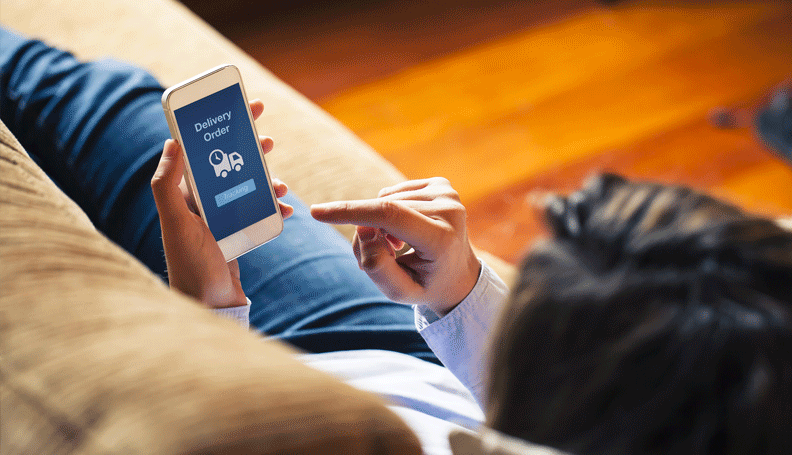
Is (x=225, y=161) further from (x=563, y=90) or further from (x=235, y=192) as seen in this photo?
(x=563, y=90)

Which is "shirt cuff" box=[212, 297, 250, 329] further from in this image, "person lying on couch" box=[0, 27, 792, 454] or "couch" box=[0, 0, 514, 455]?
"couch" box=[0, 0, 514, 455]

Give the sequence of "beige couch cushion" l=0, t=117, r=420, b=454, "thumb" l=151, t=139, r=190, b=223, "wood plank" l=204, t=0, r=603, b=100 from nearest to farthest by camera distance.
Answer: "beige couch cushion" l=0, t=117, r=420, b=454 < "thumb" l=151, t=139, r=190, b=223 < "wood plank" l=204, t=0, r=603, b=100

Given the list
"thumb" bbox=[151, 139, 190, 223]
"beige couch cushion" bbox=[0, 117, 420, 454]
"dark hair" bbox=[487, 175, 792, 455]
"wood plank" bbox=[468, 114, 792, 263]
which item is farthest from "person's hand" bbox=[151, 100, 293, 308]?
"wood plank" bbox=[468, 114, 792, 263]

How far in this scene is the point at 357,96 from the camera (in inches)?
77.0

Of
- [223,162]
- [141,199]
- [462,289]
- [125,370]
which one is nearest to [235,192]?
[223,162]

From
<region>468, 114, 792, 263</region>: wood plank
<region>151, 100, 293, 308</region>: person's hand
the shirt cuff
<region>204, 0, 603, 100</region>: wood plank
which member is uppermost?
<region>151, 100, 293, 308</region>: person's hand

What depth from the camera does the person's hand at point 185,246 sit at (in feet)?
1.75

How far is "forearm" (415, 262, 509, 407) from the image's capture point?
0.62 m

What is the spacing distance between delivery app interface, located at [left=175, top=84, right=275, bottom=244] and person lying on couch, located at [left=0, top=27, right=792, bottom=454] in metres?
0.05

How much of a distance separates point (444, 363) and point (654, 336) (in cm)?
41

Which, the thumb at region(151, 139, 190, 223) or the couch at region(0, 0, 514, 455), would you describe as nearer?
the couch at region(0, 0, 514, 455)

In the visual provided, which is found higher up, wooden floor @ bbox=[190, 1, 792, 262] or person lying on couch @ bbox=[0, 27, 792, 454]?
person lying on couch @ bbox=[0, 27, 792, 454]

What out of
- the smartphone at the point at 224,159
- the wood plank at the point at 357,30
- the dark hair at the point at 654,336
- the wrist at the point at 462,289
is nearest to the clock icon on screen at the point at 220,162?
the smartphone at the point at 224,159

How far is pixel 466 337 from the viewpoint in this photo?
626mm
